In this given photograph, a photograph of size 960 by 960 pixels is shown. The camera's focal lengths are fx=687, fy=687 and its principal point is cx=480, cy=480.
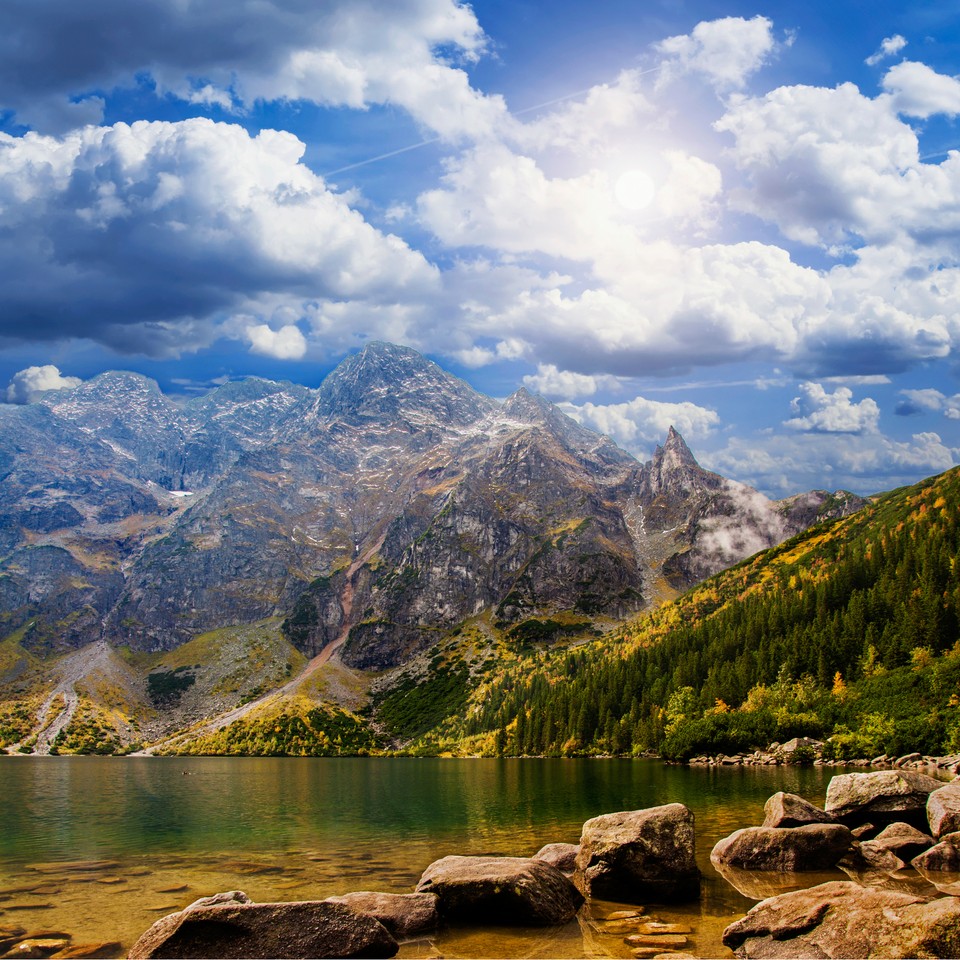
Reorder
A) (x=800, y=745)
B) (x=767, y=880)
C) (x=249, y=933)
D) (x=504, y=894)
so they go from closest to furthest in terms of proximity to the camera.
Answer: (x=249, y=933)
(x=504, y=894)
(x=767, y=880)
(x=800, y=745)

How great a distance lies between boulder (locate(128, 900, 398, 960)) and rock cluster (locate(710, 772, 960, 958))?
44.8 feet

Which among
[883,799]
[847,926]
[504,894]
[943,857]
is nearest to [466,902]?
[504,894]

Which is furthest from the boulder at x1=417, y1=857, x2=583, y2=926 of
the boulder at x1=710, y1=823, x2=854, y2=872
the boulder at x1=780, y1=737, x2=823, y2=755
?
the boulder at x1=780, y1=737, x2=823, y2=755

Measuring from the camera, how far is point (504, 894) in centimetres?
2867

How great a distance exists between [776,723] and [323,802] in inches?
3672

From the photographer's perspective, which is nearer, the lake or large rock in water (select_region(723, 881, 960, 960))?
large rock in water (select_region(723, 881, 960, 960))

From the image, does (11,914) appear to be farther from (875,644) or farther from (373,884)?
(875,644)

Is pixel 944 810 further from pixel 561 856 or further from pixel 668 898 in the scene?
pixel 561 856

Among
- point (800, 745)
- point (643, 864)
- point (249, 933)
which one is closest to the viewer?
point (249, 933)

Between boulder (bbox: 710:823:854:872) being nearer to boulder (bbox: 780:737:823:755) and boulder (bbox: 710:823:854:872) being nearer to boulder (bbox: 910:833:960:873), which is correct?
boulder (bbox: 910:833:960:873)

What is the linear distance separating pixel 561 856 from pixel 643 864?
5769 millimetres

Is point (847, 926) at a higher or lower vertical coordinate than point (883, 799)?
higher

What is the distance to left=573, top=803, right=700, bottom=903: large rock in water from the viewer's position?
3142cm

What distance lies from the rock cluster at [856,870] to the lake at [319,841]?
8.02 feet
